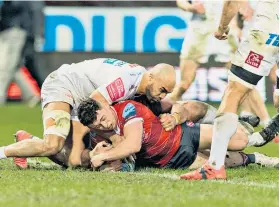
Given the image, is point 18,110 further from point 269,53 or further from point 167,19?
point 269,53

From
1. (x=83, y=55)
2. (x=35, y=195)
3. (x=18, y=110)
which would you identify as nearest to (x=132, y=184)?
(x=35, y=195)

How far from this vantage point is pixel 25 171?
9078 mm

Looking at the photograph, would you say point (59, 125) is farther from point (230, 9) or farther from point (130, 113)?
point (230, 9)

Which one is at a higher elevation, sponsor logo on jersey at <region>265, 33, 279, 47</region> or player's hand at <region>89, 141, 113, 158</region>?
sponsor logo on jersey at <region>265, 33, 279, 47</region>

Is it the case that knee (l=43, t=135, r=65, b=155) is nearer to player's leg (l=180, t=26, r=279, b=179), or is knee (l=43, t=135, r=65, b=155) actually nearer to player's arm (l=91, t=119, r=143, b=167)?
player's arm (l=91, t=119, r=143, b=167)

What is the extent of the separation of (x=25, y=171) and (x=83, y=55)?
9.12 metres

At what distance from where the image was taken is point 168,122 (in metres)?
9.24

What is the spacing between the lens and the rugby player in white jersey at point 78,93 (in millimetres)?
9188

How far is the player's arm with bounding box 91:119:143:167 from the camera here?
873 centimetres

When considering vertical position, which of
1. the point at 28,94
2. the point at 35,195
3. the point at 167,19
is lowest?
the point at 28,94

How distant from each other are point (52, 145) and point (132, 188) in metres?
1.66

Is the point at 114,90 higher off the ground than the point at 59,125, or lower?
higher

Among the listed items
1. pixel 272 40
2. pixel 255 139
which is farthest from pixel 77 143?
pixel 272 40

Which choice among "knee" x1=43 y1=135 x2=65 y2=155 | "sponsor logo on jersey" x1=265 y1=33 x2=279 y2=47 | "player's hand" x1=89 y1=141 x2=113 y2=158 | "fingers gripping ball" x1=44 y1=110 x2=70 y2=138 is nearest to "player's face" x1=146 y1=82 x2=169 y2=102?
"player's hand" x1=89 y1=141 x2=113 y2=158
